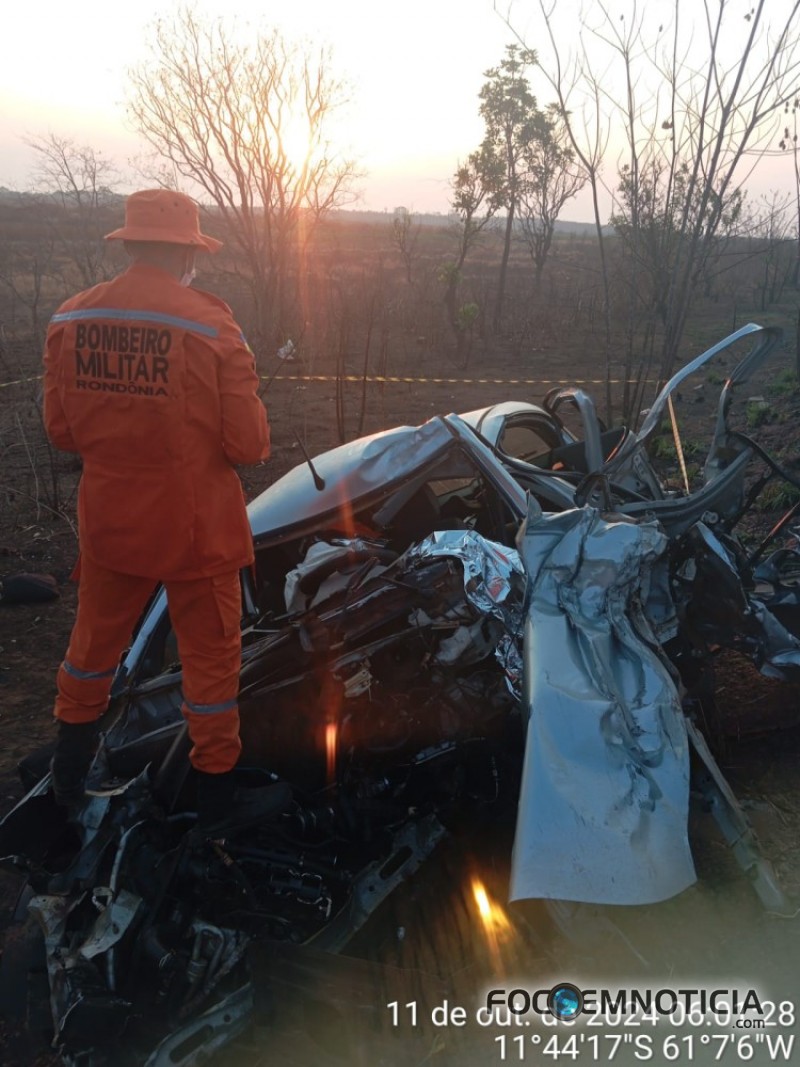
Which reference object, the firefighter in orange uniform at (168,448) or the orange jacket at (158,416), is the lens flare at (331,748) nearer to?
the firefighter in orange uniform at (168,448)

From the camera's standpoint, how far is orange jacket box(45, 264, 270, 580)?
2367mm

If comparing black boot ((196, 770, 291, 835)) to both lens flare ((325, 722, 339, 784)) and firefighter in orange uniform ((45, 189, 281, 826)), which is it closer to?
firefighter in orange uniform ((45, 189, 281, 826))

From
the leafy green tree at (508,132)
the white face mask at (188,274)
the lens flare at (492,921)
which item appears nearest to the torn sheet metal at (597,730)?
the lens flare at (492,921)

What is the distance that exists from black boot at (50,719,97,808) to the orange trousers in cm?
4

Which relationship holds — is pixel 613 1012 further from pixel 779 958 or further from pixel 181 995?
pixel 181 995

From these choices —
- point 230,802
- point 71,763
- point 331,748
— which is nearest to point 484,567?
point 331,748

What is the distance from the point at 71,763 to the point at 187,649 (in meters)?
0.54

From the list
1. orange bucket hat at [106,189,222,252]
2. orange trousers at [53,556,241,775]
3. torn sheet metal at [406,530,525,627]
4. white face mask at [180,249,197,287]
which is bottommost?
orange trousers at [53,556,241,775]

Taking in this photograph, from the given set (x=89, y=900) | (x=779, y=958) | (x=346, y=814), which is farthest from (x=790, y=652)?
(x=89, y=900)

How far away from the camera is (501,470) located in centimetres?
314

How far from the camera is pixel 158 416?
238 centimetres

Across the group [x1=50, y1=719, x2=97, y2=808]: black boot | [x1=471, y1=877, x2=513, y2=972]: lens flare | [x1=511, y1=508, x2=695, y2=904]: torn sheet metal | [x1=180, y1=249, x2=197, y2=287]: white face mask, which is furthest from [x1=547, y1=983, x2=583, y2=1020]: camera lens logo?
[x1=180, y1=249, x2=197, y2=287]: white face mask

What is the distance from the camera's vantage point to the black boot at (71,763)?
8.34 ft

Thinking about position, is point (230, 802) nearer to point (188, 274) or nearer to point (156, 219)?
point (188, 274)
